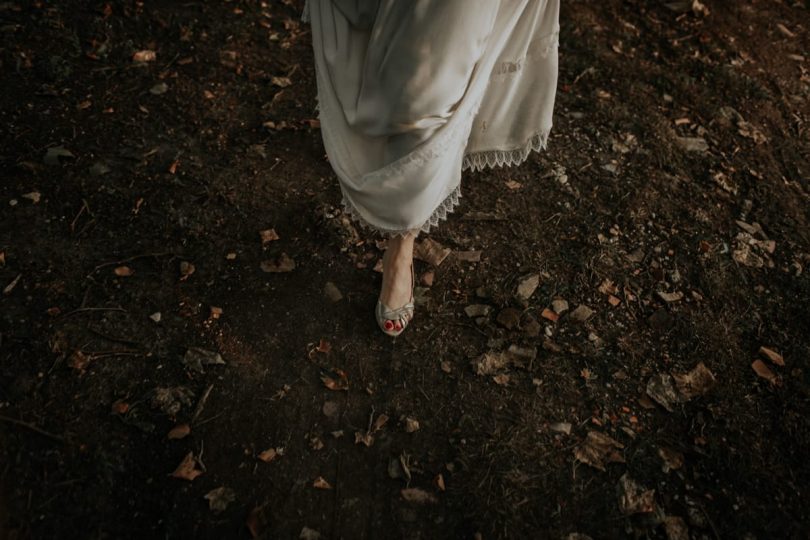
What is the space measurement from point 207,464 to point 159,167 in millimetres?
1439

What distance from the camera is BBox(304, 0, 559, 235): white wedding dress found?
1.39 meters

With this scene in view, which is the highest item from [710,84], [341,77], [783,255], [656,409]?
[341,77]

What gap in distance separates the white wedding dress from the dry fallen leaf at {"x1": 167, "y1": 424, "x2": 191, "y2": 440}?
2.97 ft

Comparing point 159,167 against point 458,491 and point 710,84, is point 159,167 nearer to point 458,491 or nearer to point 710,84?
point 458,491

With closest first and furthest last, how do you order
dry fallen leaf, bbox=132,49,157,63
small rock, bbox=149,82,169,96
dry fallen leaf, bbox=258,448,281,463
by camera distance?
1. dry fallen leaf, bbox=258,448,281,463
2. small rock, bbox=149,82,169,96
3. dry fallen leaf, bbox=132,49,157,63

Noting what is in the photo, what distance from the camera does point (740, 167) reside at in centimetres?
273

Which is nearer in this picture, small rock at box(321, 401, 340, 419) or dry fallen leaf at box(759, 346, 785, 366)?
small rock at box(321, 401, 340, 419)

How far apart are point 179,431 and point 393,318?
2.70 ft

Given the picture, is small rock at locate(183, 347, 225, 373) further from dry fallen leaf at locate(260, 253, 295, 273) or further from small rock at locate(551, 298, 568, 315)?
small rock at locate(551, 298, 568, 315)

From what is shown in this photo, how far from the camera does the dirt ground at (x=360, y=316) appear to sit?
167 centimetres

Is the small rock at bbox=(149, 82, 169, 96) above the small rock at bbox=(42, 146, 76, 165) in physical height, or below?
above

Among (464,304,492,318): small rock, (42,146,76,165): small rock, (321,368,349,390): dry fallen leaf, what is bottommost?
(321,368,349,390): dry fallen leaf

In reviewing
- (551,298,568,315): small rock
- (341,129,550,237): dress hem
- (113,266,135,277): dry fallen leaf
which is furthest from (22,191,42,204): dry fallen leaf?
(551,298,568,315): small rock

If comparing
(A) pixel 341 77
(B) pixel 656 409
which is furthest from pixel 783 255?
(A) pixel 341 77
